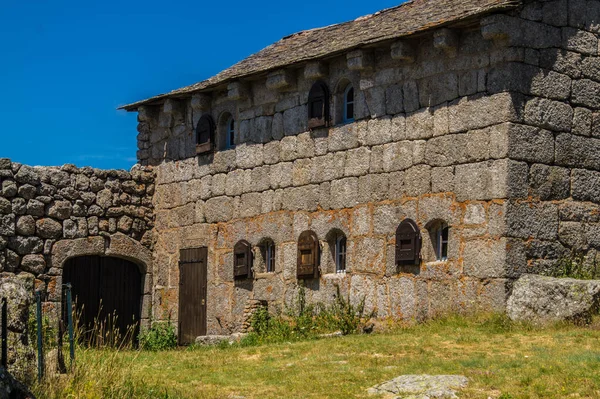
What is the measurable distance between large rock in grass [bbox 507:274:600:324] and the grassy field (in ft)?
0.68

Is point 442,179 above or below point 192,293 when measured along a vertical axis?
above

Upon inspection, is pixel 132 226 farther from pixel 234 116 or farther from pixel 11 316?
pixel 11 316

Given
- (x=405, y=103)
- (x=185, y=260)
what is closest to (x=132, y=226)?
(x=185, y=260)

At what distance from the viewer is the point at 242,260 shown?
752 inches

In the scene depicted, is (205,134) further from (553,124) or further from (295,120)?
(553,124)

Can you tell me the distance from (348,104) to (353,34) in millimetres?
1448

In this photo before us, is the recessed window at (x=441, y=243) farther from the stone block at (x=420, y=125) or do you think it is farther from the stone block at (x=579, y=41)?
the stone block at (x=579, y=41)

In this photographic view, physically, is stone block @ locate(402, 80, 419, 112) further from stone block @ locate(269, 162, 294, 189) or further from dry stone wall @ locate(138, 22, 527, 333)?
stone block @ locate(269, 162, 294, 189)

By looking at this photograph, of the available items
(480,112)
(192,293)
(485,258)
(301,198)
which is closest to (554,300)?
(485,258)

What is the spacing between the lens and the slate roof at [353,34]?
15.5m

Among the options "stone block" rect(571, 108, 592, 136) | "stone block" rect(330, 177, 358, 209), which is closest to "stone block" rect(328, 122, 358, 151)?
"stone block" rect(330, 177, 358, 209)

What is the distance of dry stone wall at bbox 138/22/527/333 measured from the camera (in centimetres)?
1512

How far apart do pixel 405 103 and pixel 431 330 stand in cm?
359

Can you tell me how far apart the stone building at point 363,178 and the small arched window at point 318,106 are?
32 mm
